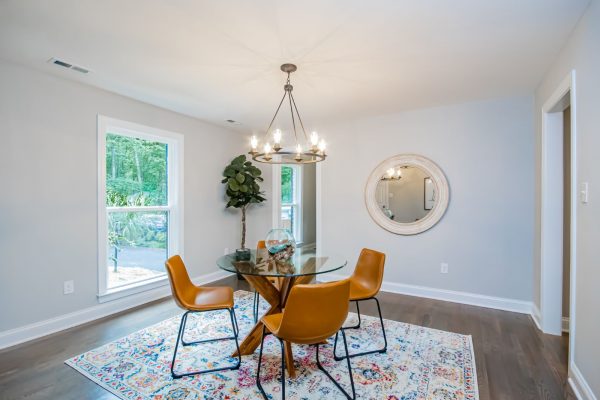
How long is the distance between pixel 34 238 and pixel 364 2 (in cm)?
334

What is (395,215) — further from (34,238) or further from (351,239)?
(34,238)

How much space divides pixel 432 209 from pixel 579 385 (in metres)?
2.24

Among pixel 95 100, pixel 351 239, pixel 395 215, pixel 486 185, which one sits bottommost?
pixel 351 239

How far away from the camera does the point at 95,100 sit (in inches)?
126

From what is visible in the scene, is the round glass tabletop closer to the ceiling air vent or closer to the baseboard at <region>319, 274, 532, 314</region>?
the baseboard at <region>319, 274, 532, 314</region>

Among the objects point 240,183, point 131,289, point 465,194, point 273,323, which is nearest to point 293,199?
point 240,183

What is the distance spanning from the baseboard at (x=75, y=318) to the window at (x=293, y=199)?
3.31 meters

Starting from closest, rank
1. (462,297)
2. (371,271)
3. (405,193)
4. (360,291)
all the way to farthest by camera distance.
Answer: (360,291), (371,271), (462,297), (405,193)

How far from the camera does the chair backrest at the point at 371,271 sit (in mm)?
2608

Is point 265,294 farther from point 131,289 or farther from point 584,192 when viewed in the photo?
point 584,192

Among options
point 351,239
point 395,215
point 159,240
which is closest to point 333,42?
point 395,215

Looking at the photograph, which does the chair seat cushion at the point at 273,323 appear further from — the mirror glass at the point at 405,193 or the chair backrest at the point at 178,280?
the mirror glass at the point at 405,193

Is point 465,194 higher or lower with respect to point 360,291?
higher

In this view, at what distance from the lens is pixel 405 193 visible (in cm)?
404
